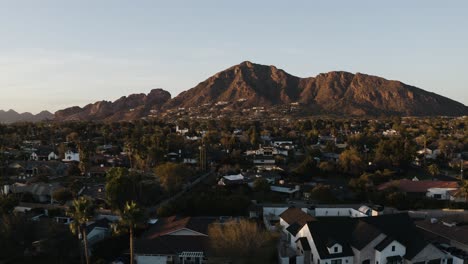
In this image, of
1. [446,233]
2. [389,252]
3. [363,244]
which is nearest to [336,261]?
[363,244]

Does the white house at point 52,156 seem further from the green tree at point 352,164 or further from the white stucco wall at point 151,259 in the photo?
the white stucco wall at point 151,259

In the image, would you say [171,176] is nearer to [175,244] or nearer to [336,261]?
[175,244]

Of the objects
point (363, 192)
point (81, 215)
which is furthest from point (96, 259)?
point (363, 192)

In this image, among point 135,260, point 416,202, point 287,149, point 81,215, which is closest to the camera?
point 81,215

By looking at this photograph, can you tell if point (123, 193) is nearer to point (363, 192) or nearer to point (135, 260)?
point (135, 260)

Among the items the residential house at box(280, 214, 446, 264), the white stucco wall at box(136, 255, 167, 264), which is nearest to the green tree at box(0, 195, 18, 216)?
the white stucco wall at box(136, 255, 167, 264)

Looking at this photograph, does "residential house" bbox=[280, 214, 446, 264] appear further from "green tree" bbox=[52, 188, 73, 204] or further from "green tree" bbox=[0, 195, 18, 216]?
"green tree" bbox=[52, 188, 73, 204]

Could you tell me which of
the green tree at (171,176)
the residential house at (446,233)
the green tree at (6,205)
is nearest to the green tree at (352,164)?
the residential house at (446,233)

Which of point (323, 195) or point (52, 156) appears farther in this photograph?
point (52, 156)
